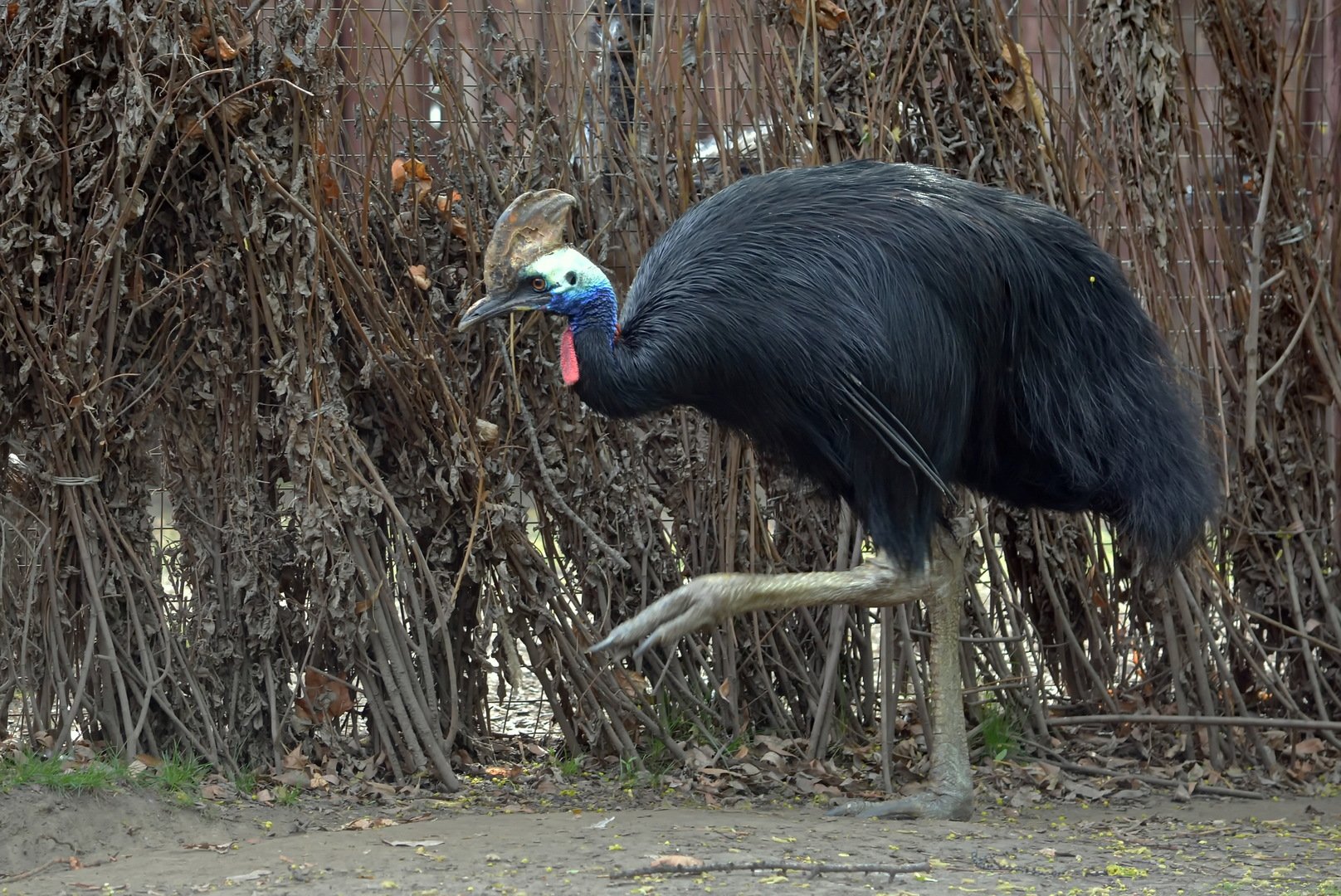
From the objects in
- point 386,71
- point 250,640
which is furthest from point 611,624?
point 386,71

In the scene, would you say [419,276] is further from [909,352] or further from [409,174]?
[909,352]

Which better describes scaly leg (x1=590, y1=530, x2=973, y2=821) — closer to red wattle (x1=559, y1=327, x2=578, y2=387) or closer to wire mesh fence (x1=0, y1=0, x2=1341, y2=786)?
wire mesh fence (x1=0, y1=0, x2=1341, y2=786)

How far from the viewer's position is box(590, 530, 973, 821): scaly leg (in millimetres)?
3379

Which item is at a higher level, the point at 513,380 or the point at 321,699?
the point at 513,380

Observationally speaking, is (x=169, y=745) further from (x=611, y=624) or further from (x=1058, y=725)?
(x=1058, y=725)

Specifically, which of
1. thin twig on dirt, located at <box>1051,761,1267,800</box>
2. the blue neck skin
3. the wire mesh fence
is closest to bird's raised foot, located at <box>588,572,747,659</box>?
the blue neck skin

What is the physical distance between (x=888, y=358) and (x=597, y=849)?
1300 millimetres

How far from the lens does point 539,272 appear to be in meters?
3.59

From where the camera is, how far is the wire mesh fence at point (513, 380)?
153 inches

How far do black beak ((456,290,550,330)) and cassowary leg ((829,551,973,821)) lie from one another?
127 centimetres

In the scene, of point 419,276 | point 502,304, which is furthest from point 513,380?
point 502,304

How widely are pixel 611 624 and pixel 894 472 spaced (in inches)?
47.6

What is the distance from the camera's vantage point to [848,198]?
356 centimetres

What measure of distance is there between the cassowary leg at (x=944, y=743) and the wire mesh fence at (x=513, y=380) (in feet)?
0.94
